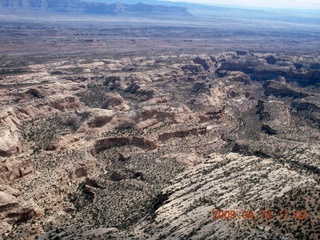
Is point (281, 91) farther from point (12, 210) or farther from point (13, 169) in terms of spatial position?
point (12, 210)

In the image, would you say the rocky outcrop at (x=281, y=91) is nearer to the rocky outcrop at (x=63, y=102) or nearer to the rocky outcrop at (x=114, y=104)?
the rocky outcrop at (x=114, y=104)

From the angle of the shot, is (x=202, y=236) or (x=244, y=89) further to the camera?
(x=244, y=89)

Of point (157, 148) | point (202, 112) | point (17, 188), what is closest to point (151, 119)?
point (157, 148)

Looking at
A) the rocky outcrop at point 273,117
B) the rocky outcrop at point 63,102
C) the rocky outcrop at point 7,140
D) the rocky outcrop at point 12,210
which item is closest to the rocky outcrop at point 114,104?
the rocky outcrop at point 63,102

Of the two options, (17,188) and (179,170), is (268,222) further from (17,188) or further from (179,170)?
(17,188)

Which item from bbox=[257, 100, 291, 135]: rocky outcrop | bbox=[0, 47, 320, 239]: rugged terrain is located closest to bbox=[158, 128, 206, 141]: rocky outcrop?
bbox=[0, 47, 320, 239]: rugged terrain
